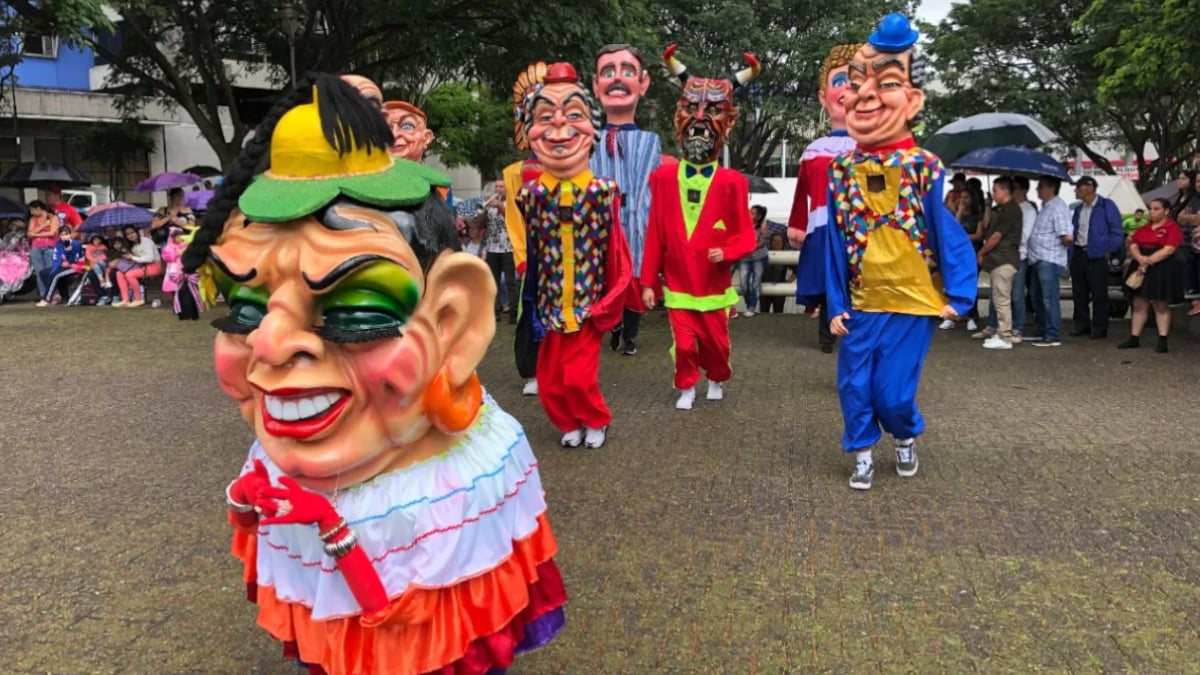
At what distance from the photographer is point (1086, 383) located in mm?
7508

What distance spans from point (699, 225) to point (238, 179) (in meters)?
4.29

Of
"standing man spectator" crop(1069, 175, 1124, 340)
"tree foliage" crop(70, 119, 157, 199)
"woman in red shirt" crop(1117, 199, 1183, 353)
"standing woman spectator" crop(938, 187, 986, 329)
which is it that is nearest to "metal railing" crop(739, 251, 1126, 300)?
"standing woman spectator" crop(938, 187, 986, 329)

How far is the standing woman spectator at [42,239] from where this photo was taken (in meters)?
14.0

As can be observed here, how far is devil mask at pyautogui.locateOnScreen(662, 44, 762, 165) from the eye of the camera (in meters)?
6.22

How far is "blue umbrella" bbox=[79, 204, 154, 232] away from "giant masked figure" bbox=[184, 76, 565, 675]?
12.2 metres

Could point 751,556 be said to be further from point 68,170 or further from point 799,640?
point 68,170

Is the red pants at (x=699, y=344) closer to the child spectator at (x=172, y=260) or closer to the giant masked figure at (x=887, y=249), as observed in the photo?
the giant masked figure at (x=887, y=249)

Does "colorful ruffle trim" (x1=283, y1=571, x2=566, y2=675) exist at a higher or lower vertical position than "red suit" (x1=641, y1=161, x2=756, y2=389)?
lower

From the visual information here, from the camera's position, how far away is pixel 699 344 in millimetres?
6438

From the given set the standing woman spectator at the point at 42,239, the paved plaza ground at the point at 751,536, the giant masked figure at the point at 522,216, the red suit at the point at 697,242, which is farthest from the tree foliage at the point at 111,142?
the red suit at the point at 697,242

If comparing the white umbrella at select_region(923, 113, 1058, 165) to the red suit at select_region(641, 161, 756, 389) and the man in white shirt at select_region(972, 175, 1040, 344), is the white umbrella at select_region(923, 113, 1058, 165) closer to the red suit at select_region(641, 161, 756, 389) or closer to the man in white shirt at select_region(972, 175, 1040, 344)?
the man in white shirt at select_region(972, 175, 1040, 344)

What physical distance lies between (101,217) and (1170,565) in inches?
528

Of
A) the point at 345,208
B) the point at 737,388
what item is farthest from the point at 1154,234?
the point at 345,208

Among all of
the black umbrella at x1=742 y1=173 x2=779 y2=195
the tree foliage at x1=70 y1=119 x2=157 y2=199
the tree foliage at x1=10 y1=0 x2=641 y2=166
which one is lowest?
the black umbrella at x1=742 y1=173 x2=779 y2=195
